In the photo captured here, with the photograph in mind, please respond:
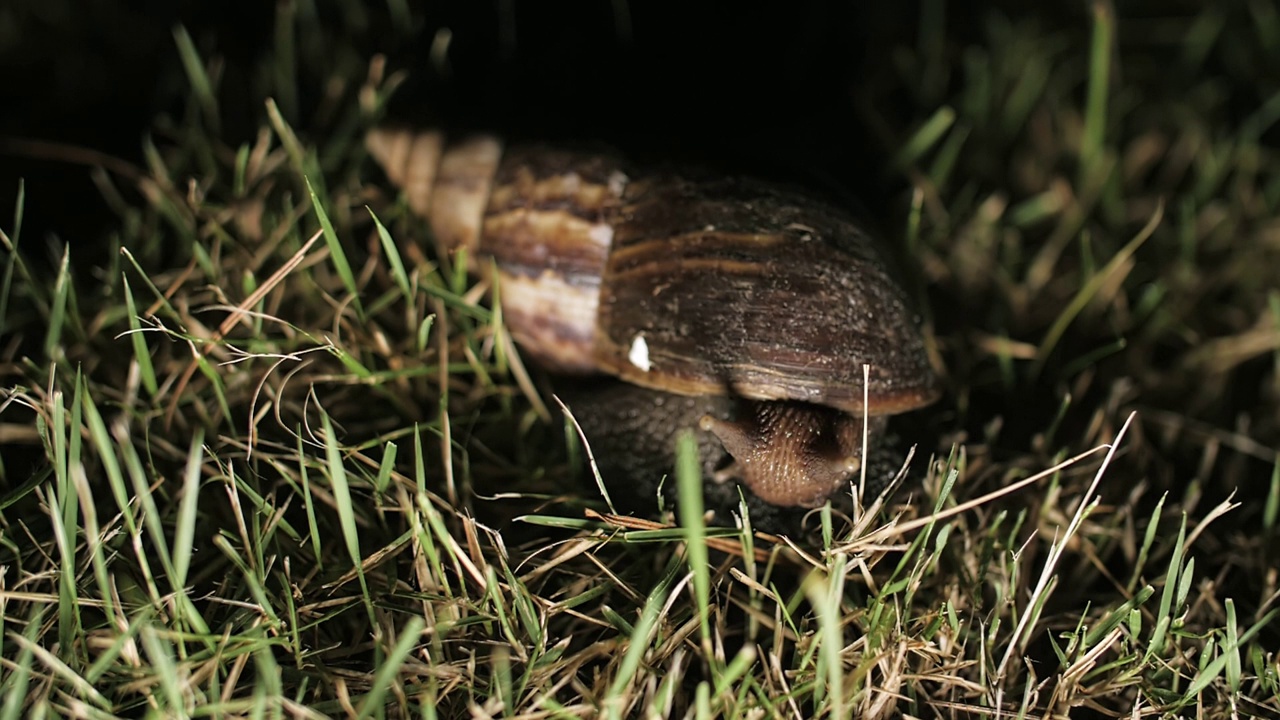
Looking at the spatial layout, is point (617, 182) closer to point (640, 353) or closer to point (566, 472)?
point (640, 353)

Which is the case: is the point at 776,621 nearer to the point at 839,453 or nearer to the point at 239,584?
the point at 839,453

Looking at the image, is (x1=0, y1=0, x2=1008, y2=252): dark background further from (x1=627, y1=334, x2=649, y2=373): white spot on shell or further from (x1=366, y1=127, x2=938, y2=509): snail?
(x1=627, y1=334, x2=649, y2=373): white spot on shell

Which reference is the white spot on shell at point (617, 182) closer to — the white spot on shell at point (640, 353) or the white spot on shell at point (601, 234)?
the white spot on shell at point (601, 234)

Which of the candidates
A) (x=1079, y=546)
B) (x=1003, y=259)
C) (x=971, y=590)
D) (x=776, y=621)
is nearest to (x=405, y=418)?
(x=776, y=621)

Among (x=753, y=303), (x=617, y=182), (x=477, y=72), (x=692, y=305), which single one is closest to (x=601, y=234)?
(x=617, y=182)

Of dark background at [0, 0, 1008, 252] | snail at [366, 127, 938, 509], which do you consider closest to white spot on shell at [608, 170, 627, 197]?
snail at [366, 127, 938, 509]

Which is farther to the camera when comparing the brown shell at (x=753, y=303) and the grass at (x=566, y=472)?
the brown shell at (x=753, y=303)

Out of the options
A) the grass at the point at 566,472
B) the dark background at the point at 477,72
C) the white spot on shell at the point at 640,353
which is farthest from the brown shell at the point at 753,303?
the dark background at the point at 477,72
